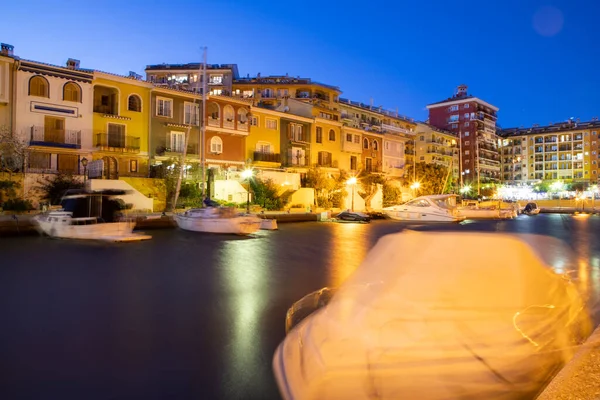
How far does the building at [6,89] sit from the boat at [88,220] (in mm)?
11244

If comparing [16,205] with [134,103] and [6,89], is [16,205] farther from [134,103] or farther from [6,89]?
[134,103]

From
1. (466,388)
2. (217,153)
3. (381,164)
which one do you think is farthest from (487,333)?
(381,164)

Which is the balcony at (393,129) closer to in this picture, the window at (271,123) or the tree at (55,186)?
the window at (271,123)

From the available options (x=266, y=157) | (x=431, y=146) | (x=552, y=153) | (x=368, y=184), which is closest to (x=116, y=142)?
(x=266, y=157)

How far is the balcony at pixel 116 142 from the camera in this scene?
34.0 metres

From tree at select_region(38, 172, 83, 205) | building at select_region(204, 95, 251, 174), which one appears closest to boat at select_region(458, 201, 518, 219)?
building at select_region(204, 95, 251, 174)

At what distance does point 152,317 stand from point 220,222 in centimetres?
1669

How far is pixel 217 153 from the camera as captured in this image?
41.5m

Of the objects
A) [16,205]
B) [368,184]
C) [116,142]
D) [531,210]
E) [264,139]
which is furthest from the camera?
[531,210]

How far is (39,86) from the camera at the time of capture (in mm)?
31484

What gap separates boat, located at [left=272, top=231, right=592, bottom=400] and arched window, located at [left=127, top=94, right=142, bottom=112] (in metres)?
35.3

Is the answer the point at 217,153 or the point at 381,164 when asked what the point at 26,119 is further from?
the point at 381,164

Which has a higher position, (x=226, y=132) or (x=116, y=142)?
(x=226, y=132)

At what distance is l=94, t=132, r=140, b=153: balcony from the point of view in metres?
34.0
